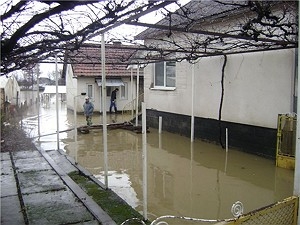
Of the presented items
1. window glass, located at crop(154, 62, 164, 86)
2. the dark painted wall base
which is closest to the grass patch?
the dark painted wall base

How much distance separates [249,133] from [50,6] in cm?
741

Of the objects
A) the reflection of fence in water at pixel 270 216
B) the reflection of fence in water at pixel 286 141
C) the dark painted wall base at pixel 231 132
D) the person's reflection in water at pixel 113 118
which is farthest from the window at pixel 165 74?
the reflection of fence in water at pixel 270 216

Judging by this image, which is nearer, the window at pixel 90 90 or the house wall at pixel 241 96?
the house wall at pixel 241 96

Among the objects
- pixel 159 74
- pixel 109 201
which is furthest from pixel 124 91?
pixel 109 201

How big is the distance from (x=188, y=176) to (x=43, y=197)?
3.10m

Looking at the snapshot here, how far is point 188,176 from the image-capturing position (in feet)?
22.0

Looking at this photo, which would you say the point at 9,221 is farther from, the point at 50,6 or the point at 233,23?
the point at 233,23

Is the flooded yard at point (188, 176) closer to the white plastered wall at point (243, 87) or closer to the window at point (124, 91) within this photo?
the white plastered wall at point (243, 87)

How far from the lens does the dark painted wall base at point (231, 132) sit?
8.27m

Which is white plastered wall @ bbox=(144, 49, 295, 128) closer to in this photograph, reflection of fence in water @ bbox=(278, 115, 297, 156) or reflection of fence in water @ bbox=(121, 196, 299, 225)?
reflection of fence in water @ bbox=(278, 115, 297, 156)

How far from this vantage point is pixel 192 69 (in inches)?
416

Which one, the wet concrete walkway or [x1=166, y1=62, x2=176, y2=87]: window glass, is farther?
[x1=166, y1=62, x2=176, y2=87]: window glass

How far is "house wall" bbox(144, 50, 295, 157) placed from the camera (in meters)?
7.93

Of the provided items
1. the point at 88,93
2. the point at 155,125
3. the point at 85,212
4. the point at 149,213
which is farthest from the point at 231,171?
the point at 88,93
